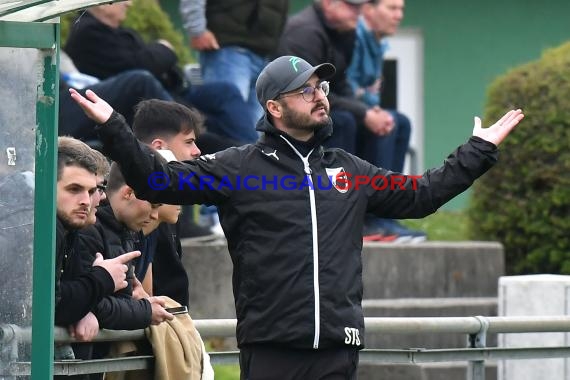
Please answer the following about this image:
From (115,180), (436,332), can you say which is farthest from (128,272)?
(436,332)

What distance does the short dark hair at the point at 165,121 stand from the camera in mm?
6492

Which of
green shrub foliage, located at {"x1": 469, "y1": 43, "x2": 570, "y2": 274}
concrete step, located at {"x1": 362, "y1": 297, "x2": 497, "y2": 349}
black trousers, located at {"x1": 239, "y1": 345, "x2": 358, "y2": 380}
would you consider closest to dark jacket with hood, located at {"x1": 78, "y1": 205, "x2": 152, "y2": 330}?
black trousers, located at {"x1": 239, "y1": 345, "x2": 358, "y2": 380}

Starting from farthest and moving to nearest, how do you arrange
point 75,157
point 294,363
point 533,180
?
point 533,180 → point 75,157 → point 294,363

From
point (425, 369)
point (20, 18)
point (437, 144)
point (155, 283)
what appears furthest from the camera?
point (437, 144)

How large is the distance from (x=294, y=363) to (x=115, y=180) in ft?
3.66

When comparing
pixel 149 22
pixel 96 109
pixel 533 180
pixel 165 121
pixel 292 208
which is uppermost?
pixel 149 22

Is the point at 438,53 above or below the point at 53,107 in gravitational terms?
above

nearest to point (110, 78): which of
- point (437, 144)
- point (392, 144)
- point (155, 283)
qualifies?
point (392, 144)

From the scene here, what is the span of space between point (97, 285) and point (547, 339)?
399cm

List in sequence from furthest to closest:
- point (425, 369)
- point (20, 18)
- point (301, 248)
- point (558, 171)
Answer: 1. point (558, 171)
2. point (425, 369)
3. point (301, 248)
4. point (20, 18)

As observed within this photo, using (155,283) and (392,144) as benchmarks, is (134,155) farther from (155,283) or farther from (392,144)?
(392,144)

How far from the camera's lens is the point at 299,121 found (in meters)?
5.50

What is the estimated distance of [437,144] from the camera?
18188 mm

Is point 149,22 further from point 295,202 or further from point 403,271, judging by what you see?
point 295,202
